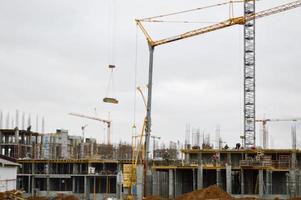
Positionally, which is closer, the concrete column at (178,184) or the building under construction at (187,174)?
the building under construction at (187,174)

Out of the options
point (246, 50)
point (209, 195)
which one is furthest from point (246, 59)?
point (209, 195)

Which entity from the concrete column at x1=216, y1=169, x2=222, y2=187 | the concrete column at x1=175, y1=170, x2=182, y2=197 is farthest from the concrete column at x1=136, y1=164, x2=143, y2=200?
the concrete column at x1=216, y1=169, x2=222, y2=187

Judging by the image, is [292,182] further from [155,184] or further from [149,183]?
[149,183]

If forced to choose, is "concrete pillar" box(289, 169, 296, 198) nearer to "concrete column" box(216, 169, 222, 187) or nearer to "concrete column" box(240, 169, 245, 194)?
"concrete column" box(240, 169, 245, 194)

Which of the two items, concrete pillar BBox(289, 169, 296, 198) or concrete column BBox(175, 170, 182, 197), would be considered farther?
concrete column BBox(175, 170, 182, 197)

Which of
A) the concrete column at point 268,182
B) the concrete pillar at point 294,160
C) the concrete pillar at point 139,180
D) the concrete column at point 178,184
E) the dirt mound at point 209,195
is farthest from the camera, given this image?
the concrete column at point 178,184

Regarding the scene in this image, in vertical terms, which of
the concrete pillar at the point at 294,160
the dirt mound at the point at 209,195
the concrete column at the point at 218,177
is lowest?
the dirt mound at the point at 209,195

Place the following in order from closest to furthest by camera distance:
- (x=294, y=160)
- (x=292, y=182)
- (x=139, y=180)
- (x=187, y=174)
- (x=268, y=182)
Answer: (x=139, y=180) < (x=292, y=182) < (x=268, y=182) < (x=294, y=160) < (x=187, y=174)

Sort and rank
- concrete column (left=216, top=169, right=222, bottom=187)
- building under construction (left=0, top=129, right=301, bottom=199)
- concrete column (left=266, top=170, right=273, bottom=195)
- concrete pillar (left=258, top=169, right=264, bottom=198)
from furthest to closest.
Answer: concrete column (left=216, top=169, right=222, bottom=187) < building under construction (left=0, top=129, right=301, bottom=199) < concrete column (left=266, top=170, right=273, bottom=195) < concrete pillar (left=258, top=169, right=264, bottom=198)

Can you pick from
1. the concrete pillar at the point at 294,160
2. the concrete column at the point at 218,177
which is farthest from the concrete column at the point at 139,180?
the concrete pillar at the point at 294,160

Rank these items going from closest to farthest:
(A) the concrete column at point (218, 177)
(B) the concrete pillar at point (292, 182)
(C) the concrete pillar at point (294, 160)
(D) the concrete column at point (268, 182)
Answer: (B) the concrete pillar at point (292, 182) → (D) the concrete column at point (268, 182) → (A) the concrete column at point (218, 177) → (C) the concrete pillar at point (294, 160)

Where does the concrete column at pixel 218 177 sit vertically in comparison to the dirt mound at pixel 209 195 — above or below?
above

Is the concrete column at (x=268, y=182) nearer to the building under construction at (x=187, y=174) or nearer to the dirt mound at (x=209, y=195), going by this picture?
the building under construction at (x=187, y=174)

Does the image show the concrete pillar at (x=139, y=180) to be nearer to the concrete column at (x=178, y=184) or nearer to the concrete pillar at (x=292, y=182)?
the concrete column at (x=178, y=184)
